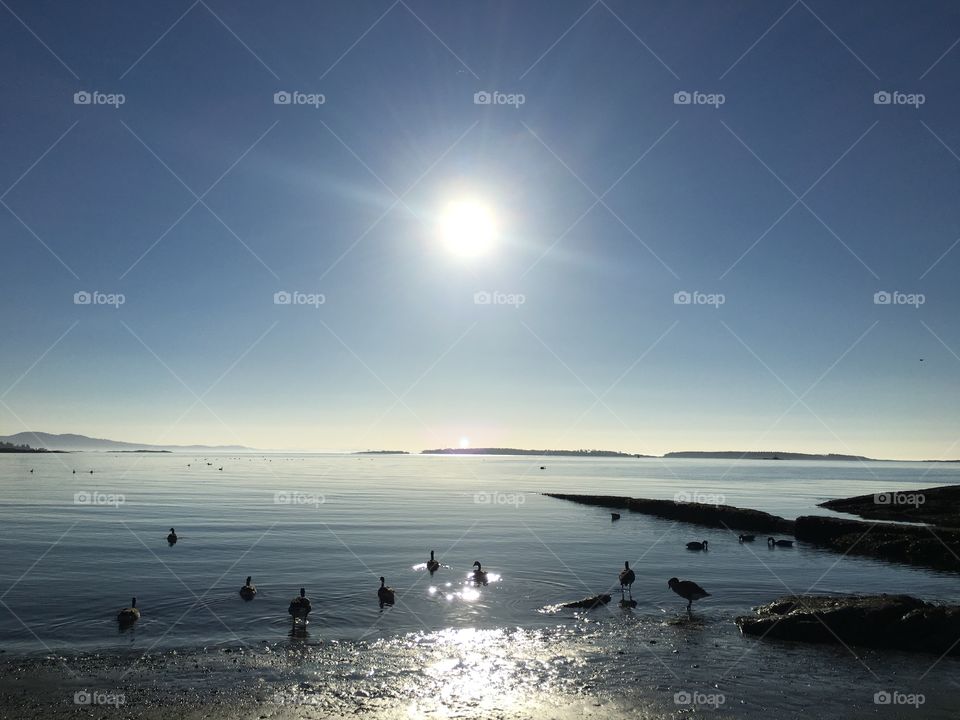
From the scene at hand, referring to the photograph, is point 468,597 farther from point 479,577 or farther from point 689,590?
point 689,590

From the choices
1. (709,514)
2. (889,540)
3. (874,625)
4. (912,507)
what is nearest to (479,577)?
(874,625)

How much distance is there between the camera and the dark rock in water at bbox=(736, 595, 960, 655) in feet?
63.4

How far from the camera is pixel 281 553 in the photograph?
3700 centimetres

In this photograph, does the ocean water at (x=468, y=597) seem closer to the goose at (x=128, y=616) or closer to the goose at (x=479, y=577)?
the goose at (x=128, y=616)

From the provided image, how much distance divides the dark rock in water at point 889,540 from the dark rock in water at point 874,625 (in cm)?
1802

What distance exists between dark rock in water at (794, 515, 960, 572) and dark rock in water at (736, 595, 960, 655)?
1802 cm

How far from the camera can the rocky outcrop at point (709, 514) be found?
178 feet

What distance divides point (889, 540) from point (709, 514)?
72.6ft

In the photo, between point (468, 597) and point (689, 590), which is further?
point (468, 597)

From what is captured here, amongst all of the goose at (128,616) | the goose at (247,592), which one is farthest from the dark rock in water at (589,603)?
the goose at (128,616)

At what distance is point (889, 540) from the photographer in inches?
1588

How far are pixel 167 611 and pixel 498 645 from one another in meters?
13.3

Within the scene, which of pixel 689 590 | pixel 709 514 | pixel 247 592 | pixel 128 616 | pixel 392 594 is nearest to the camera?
pixel 128 616

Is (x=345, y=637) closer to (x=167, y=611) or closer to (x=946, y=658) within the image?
(x=167, y=611)
